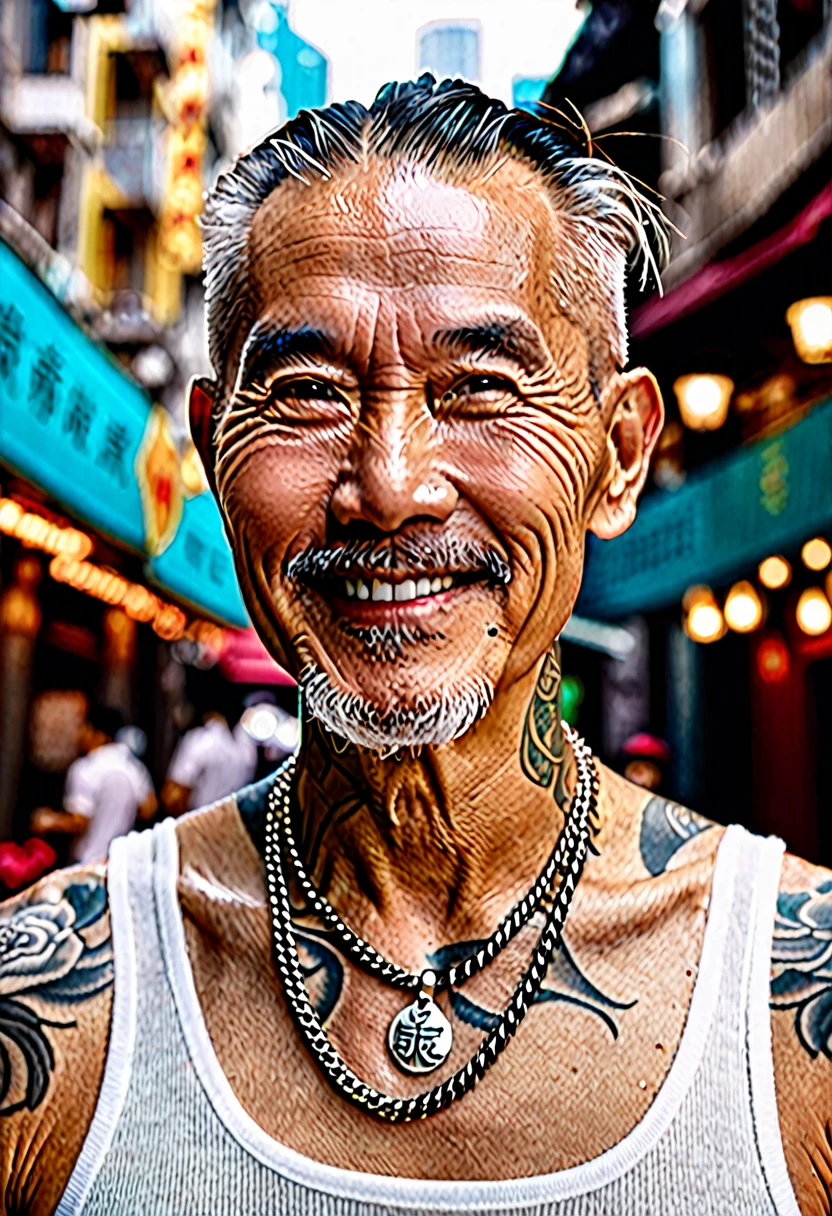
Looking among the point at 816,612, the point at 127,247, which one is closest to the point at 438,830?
the point at 816,612

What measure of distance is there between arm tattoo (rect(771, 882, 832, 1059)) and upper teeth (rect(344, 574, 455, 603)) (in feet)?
2.12

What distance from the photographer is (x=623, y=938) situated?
1.44 m

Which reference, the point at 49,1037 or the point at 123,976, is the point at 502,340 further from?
the point at 49,1037

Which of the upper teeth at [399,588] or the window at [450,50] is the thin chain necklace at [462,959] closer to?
the upper teeth at [399,588]

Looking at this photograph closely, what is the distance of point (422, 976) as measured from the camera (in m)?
1.41

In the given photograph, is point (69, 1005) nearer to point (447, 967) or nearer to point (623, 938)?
point (447, 967)

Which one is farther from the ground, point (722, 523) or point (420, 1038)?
point (722, 523)

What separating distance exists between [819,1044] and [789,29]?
7.42m

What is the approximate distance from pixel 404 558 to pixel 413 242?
0.40 metres

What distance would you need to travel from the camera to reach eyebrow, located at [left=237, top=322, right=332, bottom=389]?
1304 millimetres

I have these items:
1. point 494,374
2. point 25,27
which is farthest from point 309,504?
point 25,27

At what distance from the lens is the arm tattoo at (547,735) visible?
1.49 m

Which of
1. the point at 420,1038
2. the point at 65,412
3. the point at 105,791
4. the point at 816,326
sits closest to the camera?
the point at 420,1038

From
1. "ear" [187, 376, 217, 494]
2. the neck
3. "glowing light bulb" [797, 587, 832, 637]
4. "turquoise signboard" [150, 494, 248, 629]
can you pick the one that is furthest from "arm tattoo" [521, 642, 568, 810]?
"turquoise signboard" [150, 494, 248, 629]
